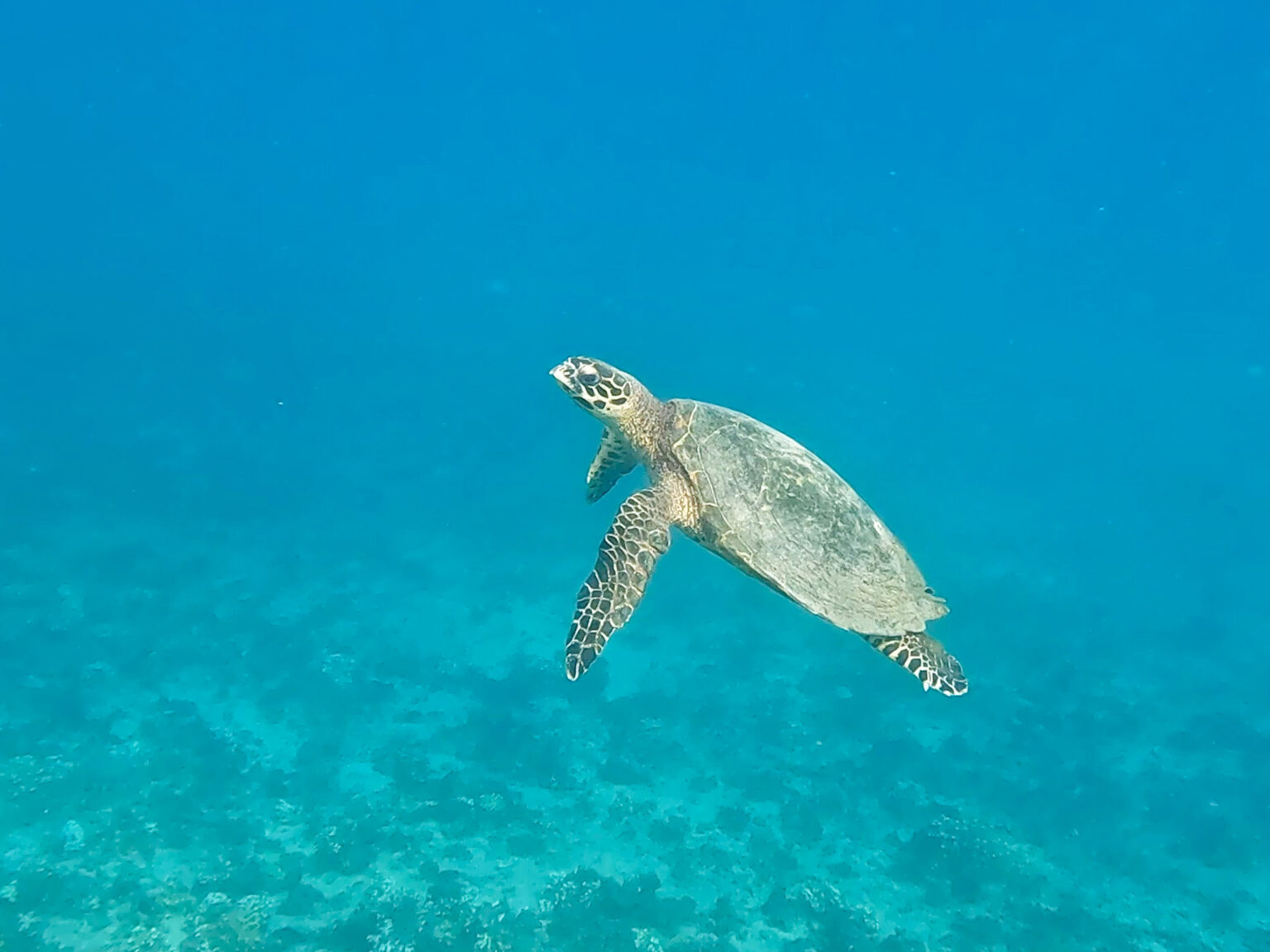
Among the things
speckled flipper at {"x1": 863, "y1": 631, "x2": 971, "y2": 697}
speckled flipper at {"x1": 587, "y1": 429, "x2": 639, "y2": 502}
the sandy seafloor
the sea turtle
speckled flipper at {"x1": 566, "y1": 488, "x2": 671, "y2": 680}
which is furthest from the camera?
speckled flipper at {"x1": 587, "y1": 429, "x2": 639, "y2": 502}

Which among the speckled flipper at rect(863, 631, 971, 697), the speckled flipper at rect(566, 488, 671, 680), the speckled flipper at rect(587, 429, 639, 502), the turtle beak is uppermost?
the speckled flipper at rect(587, 429, 639, 502)

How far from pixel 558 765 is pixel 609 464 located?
394 centimetres

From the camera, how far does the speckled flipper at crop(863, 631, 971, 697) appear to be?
744 centimetres

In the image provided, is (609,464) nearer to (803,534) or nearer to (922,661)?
(803,534)

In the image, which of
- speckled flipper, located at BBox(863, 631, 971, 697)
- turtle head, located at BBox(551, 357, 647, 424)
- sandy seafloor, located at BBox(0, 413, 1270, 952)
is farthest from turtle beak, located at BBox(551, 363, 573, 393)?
sandy seafloor, located at BBox(0, 413, 1270, 952)

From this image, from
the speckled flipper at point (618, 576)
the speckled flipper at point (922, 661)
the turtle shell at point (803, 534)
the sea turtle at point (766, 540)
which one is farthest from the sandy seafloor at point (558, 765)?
the turtle shell at point (803, 534)

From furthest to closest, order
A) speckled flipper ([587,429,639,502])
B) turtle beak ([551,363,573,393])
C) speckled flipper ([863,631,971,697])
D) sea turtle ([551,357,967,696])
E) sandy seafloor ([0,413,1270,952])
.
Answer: speckled flipper ([587,429,639,502]), sandy seafloor ([0,413,1270,952]), turtle beak ([551,363,573,393]), speckled flipper ([863,631,971,697]), sea turtle ([551,357,967,696])

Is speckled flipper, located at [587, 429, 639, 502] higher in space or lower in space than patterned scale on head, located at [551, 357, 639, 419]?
higher

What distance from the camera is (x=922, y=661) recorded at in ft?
24.4

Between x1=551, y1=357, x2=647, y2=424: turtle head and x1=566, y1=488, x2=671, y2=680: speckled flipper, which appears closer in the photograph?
x1=566, y1=488, x2=671, y2=680: speckled flipper

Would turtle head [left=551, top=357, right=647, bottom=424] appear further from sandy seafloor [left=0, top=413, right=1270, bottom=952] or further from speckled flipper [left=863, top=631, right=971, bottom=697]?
sandy seafloor [left=0, top=413, right=1270, bottom=952]

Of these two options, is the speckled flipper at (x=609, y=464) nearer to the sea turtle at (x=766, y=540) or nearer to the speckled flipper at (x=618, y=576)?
the sea turtle at (x=766, y=540)

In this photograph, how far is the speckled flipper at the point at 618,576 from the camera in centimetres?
670

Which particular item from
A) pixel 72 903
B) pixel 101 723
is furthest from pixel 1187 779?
pixel 101 723
